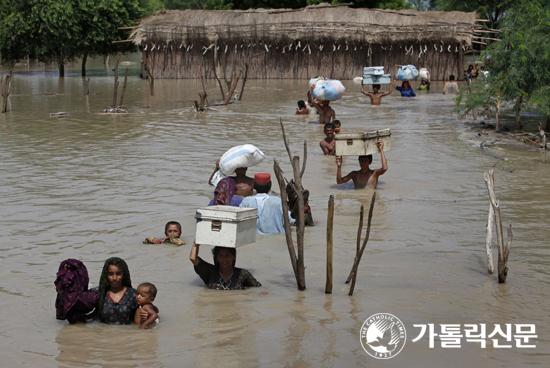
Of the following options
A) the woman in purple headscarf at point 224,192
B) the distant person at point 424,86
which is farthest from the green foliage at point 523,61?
the distant person at point 424,86

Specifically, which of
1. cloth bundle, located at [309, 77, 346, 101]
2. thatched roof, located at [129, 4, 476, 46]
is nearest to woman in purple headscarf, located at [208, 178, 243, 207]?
cloth bundle, located at [309, 77, 346, 101]

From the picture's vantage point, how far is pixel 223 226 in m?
4.47

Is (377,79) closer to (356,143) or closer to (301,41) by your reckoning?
(356,143)

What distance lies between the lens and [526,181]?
8938mm

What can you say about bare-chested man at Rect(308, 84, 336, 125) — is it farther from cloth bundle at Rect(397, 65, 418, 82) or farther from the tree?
the tree

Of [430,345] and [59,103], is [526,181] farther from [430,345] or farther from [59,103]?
[59,103]

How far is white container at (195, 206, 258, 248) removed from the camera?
4430mm

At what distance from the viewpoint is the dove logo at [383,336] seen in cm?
395

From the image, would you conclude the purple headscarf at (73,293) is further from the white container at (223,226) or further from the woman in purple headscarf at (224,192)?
the woman in purple headscarf at (224,192)

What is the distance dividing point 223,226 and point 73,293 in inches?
43.9

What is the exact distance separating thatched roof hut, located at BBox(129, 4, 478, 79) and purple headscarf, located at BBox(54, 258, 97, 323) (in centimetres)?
2344

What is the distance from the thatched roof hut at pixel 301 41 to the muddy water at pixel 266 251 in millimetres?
15118

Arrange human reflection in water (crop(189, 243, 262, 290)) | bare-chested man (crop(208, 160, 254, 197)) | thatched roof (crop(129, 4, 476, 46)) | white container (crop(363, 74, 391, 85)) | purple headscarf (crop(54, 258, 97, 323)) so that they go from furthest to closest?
1. thatched roof (crop(129, 4, 476, 46))
2. white container (crop(363, 74, 391, 85))
3. bare-chested man (crop(208, 160, 254, 197))
4. human reflection in water (crop(189, 243, 262, 290))
5. purple headscarf (crop(54, 258, 97, 323))

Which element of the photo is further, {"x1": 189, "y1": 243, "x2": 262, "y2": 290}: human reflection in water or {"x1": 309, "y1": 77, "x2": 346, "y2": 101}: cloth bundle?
{"x1": 309, "y1": 77, "x2": 346, "y2": 101}: cloth bundle
